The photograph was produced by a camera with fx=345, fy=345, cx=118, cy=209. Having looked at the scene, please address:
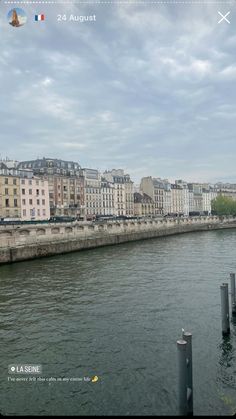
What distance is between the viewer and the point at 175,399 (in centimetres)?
952

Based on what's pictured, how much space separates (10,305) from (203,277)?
14.1m

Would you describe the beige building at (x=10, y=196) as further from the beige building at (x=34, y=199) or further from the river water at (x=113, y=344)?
the river water at (x=113, y=344)

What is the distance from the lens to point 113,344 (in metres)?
13.3

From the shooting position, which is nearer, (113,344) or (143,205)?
(113,344)

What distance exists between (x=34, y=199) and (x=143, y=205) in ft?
203

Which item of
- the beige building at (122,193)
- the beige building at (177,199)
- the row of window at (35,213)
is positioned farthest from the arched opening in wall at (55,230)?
the beige building at (177,199)

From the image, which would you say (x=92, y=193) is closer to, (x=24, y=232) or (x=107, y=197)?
(x=107, y=197)

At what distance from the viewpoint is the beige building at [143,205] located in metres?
138

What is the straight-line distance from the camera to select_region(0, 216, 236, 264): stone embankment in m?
41.4

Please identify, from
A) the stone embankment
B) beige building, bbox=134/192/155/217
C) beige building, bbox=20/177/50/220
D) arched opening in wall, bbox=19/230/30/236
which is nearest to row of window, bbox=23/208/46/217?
beige building, bbox=20/177/50/220

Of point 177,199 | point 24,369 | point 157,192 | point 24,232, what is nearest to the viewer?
point 24,369

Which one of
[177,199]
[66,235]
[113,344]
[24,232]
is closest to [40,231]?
[24,232]

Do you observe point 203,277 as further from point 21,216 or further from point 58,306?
point 21,216

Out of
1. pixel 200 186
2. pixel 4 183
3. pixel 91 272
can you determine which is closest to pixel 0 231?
pixel 91 272
